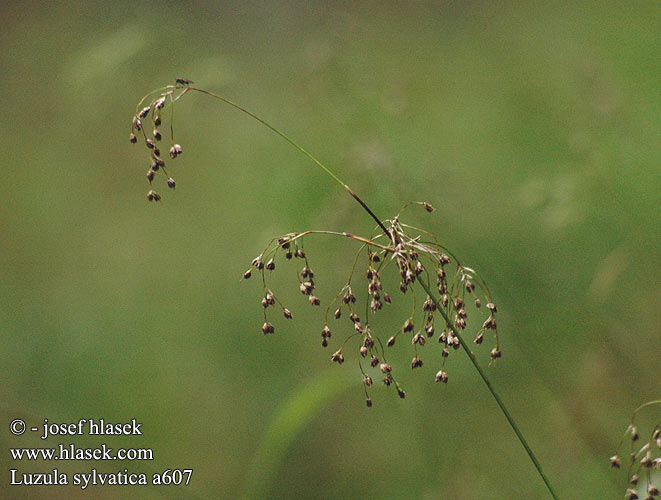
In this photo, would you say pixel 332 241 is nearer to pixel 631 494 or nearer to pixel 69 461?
pixel 69 461

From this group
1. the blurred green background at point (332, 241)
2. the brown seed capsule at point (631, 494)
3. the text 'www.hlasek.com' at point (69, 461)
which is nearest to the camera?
the brown seed capsule at point (631, 494)

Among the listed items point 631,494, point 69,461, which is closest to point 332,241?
point 69,461

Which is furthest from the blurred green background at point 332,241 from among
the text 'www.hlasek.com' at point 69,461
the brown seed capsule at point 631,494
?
the brown seed capsule at point 631,494

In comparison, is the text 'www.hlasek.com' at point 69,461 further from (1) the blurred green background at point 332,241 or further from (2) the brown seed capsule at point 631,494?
(2) the brown seed capsule at point 631,494

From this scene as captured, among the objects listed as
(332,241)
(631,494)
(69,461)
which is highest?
(332,241)

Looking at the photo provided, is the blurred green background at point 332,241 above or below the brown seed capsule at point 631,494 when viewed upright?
above

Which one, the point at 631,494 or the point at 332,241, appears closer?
the point at 631,494

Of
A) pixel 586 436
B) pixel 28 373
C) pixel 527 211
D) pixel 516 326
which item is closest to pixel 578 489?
pixel 586 436

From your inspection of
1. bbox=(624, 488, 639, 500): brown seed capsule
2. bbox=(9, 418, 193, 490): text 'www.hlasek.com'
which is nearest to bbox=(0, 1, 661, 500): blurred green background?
bbox=(9, 418, 193, 490): text 'www.hlasek.com'
